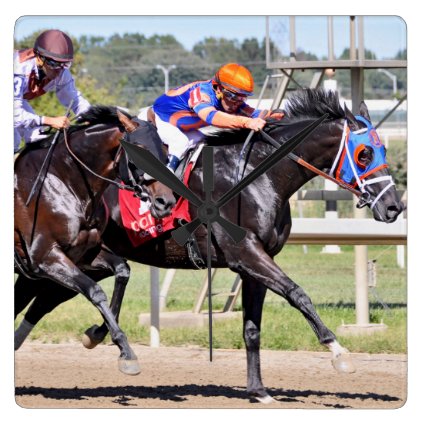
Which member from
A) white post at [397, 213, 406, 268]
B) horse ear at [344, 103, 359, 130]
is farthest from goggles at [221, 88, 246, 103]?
white post at [397, 213, 406, 268]

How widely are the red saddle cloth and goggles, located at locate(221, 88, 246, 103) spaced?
74 cm

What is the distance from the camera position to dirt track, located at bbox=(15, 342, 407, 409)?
6.89 m

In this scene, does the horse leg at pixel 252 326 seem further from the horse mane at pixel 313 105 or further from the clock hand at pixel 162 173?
the horse mane at pixel 313 105

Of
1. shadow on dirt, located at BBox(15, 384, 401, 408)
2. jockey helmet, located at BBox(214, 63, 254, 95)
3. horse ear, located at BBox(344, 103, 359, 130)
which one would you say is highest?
jockey helmet, located at BBox(214, 63, 254, 95)

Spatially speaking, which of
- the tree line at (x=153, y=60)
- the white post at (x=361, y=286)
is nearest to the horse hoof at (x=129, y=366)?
the white post at (x=361, y=286)

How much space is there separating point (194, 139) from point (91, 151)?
84 cm

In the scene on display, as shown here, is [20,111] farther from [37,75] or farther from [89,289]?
[89,289]

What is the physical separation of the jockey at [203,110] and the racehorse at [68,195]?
0.38m

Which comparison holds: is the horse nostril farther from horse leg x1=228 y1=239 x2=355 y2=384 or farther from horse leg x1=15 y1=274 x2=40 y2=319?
horse leg x1=15 y1=274 x2=40 y2=319

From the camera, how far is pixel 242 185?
5816 mm

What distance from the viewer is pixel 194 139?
7.48 m

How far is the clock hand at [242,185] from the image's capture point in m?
5.84
